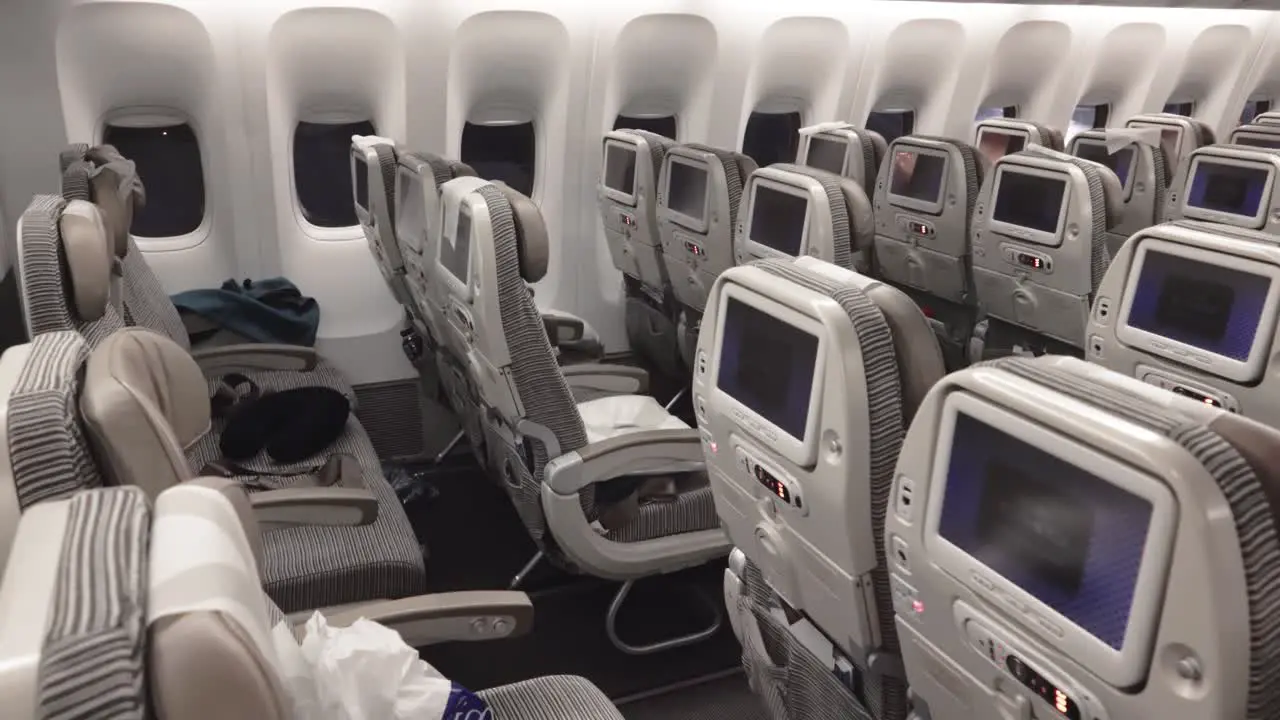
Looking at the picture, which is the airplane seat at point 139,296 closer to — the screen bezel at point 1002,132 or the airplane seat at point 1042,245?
the airplane seat at point 1042,245

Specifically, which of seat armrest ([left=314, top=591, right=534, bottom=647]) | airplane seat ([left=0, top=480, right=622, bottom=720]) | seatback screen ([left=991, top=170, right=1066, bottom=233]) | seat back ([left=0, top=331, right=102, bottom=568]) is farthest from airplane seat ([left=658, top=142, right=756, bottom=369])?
airplane seat ([left=0, top=480, right=622, bottom=720])

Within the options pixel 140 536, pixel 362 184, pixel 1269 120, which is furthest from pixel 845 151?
pixel 140 536

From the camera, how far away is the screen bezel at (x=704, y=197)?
12.9ft

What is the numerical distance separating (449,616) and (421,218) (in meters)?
1.69

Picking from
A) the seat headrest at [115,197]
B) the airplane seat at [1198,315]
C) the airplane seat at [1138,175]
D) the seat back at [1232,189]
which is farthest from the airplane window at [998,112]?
the seat headrest at [115,197]

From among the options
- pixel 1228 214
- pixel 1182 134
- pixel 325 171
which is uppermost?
pixel 1182 134

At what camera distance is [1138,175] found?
17.2 ft

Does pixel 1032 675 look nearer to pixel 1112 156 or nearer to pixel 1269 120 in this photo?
pixel 1112 156

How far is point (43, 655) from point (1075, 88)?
27.4ft

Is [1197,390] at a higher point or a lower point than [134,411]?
lower

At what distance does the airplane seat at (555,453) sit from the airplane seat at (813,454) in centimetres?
68

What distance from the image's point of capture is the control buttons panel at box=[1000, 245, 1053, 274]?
12.6ft

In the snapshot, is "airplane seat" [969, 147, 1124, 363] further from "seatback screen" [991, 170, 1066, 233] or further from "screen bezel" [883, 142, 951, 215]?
"screen bezel" [883, 142, 951, 215]

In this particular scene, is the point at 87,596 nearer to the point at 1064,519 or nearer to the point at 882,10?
the point at 1064,519
